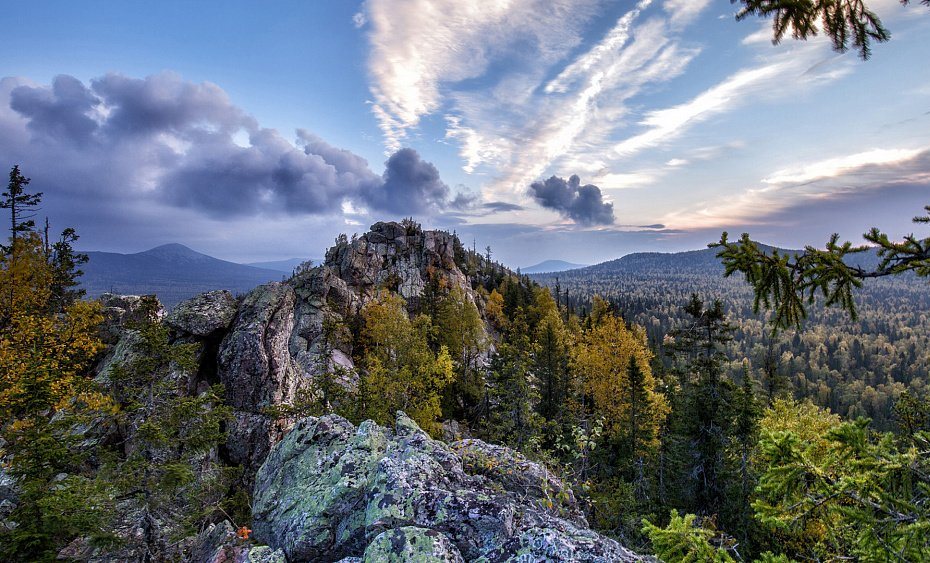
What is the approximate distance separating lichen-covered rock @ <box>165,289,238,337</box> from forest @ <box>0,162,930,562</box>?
151 centimetres

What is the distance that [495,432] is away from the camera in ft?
88.7

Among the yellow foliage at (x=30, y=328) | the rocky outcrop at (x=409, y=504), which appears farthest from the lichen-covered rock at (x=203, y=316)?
the rocky outcrop at (x=409, y=504)

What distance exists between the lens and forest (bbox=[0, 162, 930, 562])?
5.35 metres

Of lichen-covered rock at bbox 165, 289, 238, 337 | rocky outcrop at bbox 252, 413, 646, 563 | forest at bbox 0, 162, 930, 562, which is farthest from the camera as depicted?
lichen-covered rock at bbox 165, 289, 238, 337

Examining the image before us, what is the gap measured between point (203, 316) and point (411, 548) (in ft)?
63.1

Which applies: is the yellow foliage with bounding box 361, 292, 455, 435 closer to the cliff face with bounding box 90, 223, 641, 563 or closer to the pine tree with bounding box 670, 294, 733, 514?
the cliff face with bounding box 90, 223, 641, 563

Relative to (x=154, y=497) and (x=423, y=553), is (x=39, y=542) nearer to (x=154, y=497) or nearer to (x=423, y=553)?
(x=154, y=497)

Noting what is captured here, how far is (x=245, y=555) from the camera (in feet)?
23.2

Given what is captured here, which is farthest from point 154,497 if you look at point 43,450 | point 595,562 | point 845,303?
point 845,303

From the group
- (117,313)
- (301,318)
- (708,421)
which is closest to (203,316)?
(117,313)

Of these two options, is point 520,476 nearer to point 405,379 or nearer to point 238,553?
point 238,553

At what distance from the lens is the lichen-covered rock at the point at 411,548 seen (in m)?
5.96

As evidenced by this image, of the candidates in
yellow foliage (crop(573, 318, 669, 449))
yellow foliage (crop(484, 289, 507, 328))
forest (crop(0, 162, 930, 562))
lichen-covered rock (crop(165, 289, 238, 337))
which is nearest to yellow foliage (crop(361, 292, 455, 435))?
forest (crop(0, 162, 930, 562))

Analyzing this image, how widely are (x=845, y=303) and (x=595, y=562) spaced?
5081 mm
